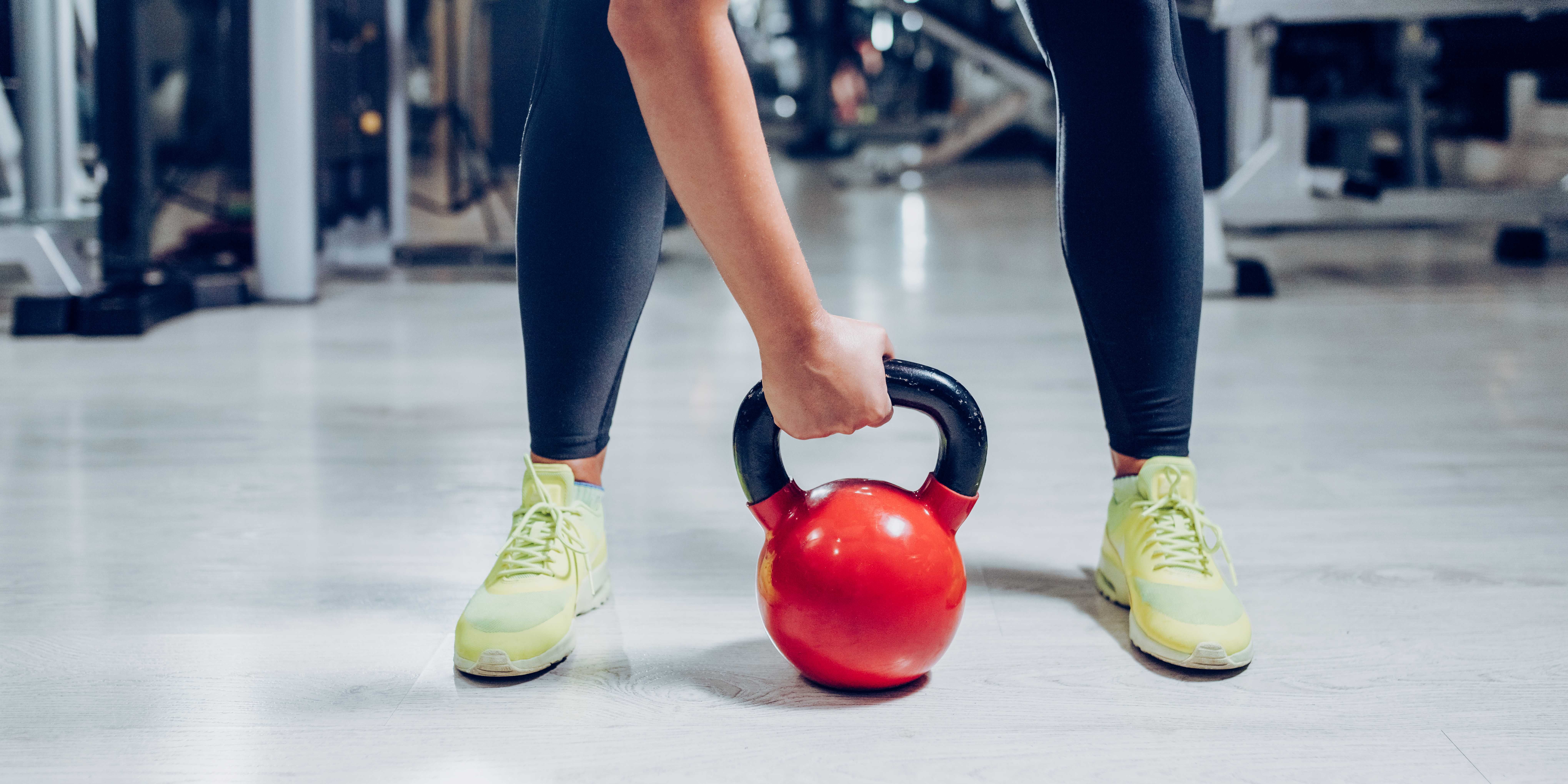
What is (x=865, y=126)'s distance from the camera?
9508 millimetres

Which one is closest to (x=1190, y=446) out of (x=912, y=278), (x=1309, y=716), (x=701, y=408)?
(x=701, y=408)

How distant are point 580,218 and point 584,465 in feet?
0.58

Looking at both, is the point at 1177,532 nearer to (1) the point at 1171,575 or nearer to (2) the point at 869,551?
(1) the point at 1171,575

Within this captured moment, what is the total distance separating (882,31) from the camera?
10250 mm

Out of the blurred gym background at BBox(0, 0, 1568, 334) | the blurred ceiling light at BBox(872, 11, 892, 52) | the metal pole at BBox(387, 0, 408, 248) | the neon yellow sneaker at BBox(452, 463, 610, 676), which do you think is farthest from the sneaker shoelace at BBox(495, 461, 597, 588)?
the blurred ceiling light at BBox(872, 11, 892, 52)

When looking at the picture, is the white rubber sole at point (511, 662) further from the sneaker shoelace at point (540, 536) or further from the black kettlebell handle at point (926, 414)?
the black kettlebell handle at point (926, 414)

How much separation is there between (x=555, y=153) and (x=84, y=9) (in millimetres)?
2450

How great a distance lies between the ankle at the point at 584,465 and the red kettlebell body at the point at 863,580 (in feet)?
0.66

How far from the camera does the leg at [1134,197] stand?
33.5 inches

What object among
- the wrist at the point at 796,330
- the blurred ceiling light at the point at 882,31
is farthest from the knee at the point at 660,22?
the blurred ceiling light at the point at 882,31

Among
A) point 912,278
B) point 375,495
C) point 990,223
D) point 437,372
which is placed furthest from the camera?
point 990,223

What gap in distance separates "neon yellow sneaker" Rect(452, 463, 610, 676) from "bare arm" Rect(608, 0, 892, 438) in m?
0.23

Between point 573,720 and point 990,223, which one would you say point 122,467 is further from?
point 990,223

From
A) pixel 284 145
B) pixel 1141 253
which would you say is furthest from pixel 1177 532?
pixel 284 145
